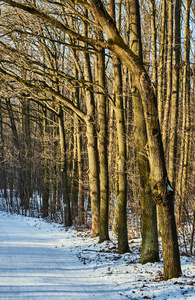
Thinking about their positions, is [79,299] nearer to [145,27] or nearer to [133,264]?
Result: [133,264]

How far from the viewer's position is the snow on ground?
607 centimetres

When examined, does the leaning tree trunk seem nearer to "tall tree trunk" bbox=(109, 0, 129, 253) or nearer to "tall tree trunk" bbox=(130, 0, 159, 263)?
"tall tree trunk" bbox=(130, 0, 159, 263)

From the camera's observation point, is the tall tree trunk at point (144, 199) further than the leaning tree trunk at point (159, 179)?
Yes

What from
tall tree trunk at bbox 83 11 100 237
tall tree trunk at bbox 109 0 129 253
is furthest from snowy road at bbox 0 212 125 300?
tall tree trunk at bbox 83 11 100 237

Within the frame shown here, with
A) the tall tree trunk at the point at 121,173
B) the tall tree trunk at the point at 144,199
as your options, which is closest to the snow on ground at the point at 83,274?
the tall tree trunk at the point at 144,199

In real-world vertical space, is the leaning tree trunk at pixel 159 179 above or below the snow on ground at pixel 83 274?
above

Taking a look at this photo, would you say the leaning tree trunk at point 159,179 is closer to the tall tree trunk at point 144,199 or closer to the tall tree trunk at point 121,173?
the tall tree trunk at point 144,199

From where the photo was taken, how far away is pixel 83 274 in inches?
309

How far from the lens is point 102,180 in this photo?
12328 mm

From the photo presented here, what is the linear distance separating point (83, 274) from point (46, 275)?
0.92 m

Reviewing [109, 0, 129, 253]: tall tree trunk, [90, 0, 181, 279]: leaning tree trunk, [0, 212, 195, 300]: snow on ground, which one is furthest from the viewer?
[109, 0, 129, 253]: tall tree trunk

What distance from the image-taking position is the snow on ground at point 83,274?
607 cm

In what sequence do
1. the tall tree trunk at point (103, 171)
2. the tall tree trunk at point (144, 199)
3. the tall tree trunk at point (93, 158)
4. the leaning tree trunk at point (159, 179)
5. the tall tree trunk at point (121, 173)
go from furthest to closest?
the tall tree trunk at point (93, 158)
the tall tree trunk at point (103, 171)
the tall tree trunk at point (121, 173)
the tall tree trunk at point (144, 199)
the leaning tree trunk at point (159, 179)

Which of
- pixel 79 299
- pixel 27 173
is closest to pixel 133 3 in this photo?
pixel 79 299
